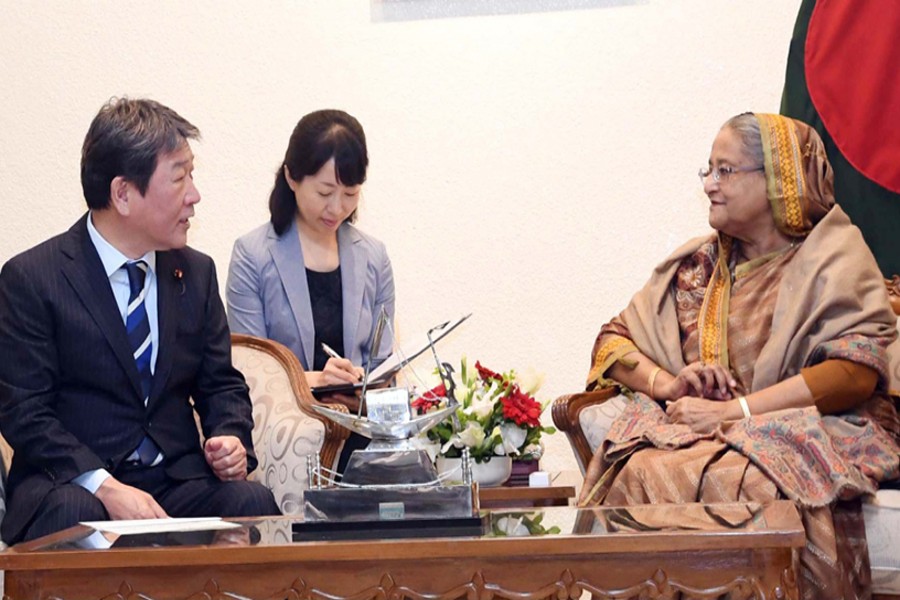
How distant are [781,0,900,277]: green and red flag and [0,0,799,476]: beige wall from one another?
0.87 ft

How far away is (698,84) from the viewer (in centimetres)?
461

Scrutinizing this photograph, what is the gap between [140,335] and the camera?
3.06m

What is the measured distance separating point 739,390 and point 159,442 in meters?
1.60

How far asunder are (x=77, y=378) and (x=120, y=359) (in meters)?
0.12

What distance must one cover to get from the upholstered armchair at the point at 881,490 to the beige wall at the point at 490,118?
1.06 metres

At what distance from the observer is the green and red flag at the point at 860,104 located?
4164 mm

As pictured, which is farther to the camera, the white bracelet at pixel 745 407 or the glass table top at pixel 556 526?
the white bracelet at pixel 745 407

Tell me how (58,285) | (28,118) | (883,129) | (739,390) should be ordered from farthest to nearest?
(28,118), (883,129), (739,390), (58,285)

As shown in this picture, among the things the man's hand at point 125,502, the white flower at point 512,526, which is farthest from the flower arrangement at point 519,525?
the man's hand at point 125,502

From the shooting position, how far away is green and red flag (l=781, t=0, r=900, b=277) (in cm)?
416

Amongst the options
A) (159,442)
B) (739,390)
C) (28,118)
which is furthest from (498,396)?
(28,118)

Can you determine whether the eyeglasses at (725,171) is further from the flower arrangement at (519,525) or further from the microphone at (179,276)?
the microphone at (179,276)

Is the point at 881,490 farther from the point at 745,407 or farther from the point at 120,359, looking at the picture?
the point at 120,359

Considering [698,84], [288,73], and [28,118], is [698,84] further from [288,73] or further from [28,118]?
[28,118]
